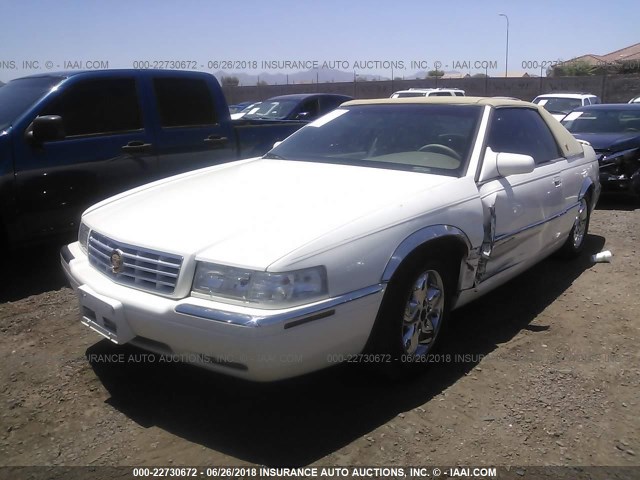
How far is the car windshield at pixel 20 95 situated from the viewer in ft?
15.3

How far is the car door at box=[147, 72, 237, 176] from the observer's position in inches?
215

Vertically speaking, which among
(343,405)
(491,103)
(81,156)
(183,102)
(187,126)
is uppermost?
(183,102)

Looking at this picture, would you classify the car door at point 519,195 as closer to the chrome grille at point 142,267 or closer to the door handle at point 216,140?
the chrome grille at point 142,267

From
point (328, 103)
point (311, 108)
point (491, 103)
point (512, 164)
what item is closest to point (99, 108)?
point (491, 103)

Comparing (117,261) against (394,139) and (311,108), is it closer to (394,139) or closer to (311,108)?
(394,139)

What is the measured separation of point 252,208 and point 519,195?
6.16 ft

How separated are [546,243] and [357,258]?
7.71 ft

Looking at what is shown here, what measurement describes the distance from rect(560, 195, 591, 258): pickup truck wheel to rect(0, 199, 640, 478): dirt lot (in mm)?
1263

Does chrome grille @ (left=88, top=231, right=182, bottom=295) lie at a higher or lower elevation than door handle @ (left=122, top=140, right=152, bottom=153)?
lower

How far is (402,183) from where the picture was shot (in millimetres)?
3301

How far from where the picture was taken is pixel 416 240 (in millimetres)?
2928

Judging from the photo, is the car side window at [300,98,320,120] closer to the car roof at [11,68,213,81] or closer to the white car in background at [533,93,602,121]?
the car roof at [11,68,213,81]

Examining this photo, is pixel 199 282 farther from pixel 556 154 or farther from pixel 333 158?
pixel 556 154

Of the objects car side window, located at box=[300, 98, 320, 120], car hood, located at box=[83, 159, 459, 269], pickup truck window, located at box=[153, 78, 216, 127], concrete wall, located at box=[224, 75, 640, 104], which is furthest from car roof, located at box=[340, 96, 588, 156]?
concrete wall, located at box=[224, 75, 640, 104]
